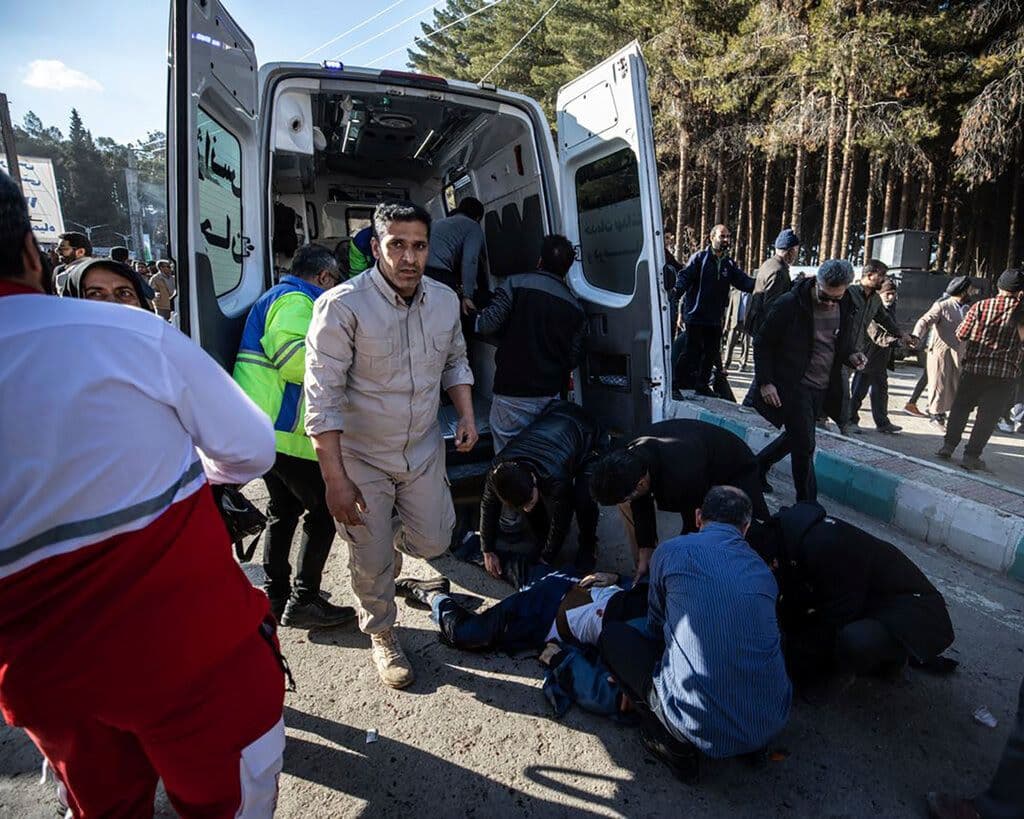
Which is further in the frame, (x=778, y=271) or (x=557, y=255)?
(x=778, y=271)

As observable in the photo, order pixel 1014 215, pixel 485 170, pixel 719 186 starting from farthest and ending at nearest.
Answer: pixel 719 186 → pixel 1014 215 → pixel 485 170

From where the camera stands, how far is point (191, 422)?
1.10 m

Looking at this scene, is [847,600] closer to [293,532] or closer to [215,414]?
[215,414]

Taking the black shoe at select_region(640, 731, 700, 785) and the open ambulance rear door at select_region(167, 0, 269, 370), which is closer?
the black shoe at select_region(640, 731, 700, 785)

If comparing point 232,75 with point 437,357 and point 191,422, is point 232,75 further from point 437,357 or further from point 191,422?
point 191,422

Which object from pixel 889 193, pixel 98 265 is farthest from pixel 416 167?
pixel 889 193

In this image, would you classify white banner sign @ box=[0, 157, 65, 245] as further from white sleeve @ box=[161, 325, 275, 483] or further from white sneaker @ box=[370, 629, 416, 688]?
white sleeve @ box=[161, 325, 275, 483]

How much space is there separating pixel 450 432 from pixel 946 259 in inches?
837

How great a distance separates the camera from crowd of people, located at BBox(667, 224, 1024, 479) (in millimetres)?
3693

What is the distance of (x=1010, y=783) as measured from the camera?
4.89 feet

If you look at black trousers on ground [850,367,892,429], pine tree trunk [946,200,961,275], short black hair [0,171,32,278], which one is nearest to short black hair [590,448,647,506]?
short black hair [0,171,32,278]

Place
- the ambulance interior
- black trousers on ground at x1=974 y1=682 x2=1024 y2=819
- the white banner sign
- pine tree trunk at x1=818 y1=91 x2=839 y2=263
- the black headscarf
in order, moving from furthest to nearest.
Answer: the white banner sign → pine tree trunk at x1=818 y1=91 x2=839 y2=263 → the ambulance interior → the black headscarf → black trousers on ground at x1=974 y1=682 x2=1024 y2=819

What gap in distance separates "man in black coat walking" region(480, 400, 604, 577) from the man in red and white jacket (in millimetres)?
1691

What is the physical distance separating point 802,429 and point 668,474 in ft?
→ 5.30
